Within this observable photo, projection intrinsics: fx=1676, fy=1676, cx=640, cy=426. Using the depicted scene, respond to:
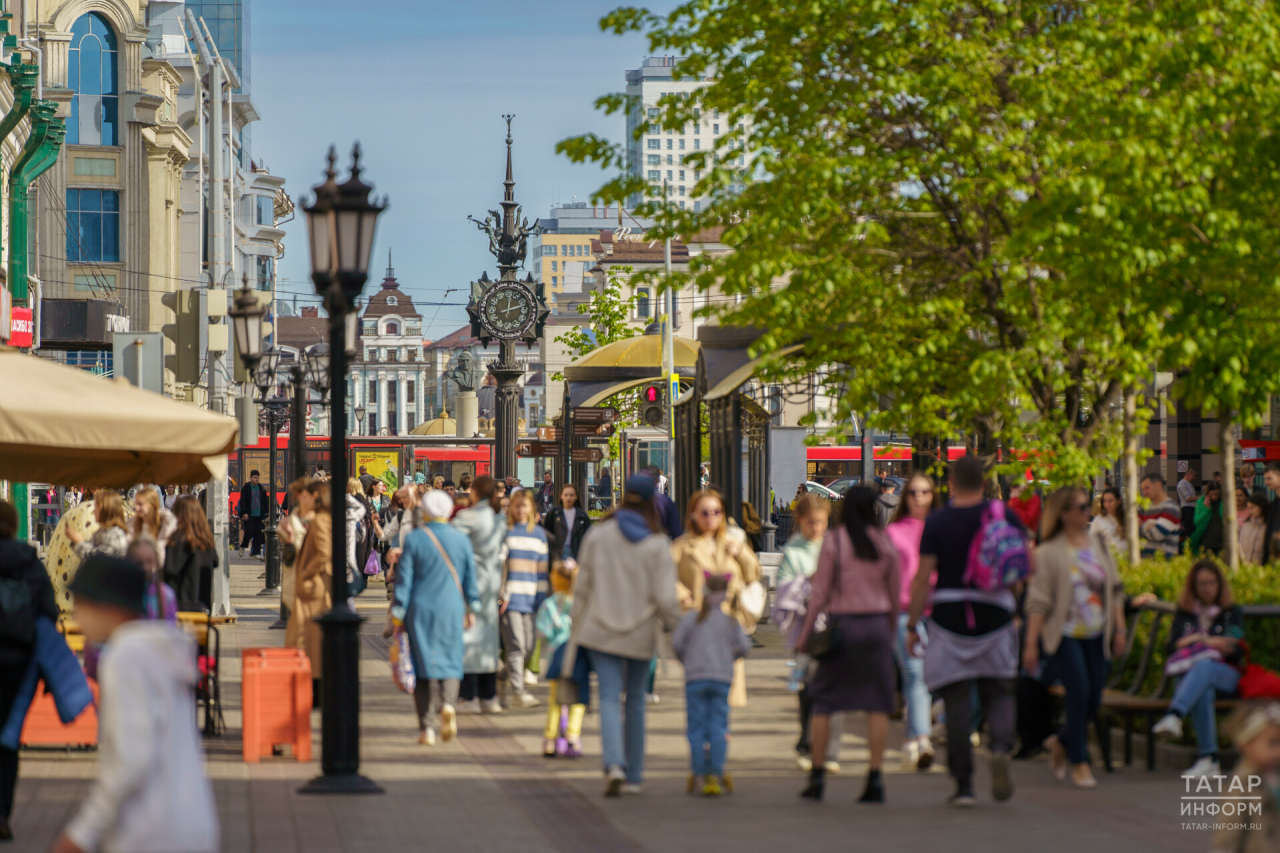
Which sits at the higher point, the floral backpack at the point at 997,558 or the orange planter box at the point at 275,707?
the floral backpack at the point at 997,558

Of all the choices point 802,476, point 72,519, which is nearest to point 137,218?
point 802,476

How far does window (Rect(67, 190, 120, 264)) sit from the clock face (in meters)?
32.7

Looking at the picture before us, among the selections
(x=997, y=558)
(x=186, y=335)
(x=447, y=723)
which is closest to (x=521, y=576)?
(x=447, y=723)

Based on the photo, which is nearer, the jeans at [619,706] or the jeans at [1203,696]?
the jeans at [619,706]

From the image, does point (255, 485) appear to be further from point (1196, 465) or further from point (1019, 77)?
point (1019, 77)

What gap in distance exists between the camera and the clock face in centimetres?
3931

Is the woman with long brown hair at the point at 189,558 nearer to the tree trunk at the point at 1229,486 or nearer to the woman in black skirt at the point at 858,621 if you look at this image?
the woman in black skirt at the point at 858,621

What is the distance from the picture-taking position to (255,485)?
121 ft

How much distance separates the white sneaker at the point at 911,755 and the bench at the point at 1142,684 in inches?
43.3

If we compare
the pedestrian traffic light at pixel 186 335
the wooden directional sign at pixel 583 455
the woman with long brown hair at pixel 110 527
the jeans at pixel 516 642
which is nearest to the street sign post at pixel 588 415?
the wooden directional sign at pixel 583 455

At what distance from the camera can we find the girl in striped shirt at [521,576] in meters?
13.3

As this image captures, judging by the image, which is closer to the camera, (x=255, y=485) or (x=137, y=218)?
(x=255, y=485)

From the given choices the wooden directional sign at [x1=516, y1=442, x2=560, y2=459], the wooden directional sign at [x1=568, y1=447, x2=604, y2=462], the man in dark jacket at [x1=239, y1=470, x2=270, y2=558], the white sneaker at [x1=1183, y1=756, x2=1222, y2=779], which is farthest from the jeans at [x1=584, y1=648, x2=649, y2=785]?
the wooden directional sign at [x1=516, y1=442, x2=560, y2=459]

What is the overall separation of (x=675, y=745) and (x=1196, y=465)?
82.3ft
